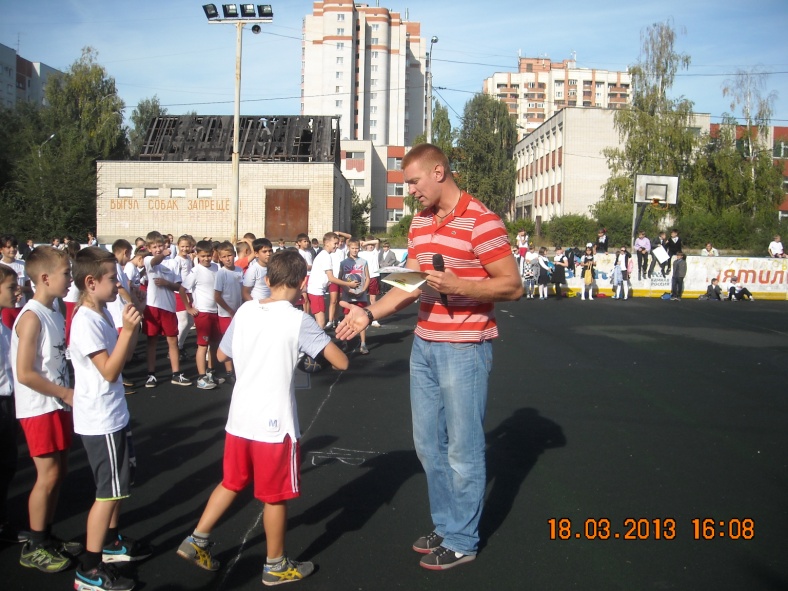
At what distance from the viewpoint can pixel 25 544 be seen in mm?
3898

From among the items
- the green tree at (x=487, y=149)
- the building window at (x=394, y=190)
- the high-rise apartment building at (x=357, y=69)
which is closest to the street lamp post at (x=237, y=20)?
the green tree at (x=487, y=149)

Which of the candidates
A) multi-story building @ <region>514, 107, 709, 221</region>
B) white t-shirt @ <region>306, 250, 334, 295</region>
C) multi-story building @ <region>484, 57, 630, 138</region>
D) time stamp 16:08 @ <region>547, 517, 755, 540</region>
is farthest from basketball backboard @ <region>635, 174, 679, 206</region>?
multi-story building @ <region>484, 57, 630, 138</region>

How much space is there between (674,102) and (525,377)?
4046cm

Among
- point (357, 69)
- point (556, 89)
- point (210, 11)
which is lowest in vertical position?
point (210, 11)

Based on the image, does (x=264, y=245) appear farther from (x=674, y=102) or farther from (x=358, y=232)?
(x=358, y=232)

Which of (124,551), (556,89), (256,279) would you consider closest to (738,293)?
(256,279)

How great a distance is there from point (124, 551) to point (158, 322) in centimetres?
544

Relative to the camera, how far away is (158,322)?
888 cm

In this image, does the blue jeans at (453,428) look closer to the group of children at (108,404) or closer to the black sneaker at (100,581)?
the group of children at (108,404)

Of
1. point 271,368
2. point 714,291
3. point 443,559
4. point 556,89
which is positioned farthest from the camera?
point 556,89

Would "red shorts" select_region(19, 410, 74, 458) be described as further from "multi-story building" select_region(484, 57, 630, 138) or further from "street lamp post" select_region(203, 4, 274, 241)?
"multi-story building" select_region(484, 57, 630, 138)

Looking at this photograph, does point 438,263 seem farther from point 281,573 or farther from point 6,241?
point 6,241

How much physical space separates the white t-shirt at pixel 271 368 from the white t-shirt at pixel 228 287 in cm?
510

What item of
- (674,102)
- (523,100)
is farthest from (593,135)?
(523,100)
